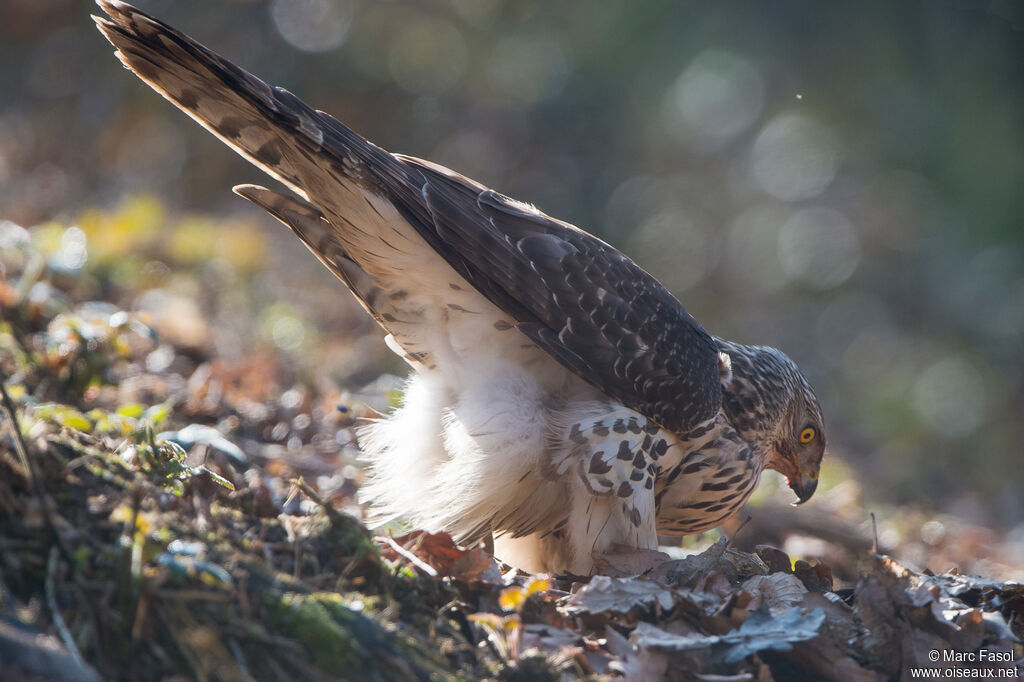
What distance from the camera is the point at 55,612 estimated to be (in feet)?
7.38

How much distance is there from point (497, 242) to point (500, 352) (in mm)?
469

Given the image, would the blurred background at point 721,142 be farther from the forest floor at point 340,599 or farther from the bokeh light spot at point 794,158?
the forest floor at point 340,599

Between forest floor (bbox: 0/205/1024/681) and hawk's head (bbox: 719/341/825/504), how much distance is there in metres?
0.81

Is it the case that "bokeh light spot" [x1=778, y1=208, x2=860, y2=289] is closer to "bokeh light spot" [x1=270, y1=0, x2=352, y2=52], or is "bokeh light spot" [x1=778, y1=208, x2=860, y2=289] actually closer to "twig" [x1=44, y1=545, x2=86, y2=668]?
"bokeh light spot" [x1=270, y1=0, x2=352, y2=52]

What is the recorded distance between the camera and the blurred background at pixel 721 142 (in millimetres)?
11867

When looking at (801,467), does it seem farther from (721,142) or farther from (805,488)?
(721,142)

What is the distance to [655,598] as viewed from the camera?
306 cm

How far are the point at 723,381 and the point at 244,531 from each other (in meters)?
2.44

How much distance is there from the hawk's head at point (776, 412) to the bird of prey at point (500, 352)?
65 millimetres

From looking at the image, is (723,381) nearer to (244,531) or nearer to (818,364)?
(244,531)

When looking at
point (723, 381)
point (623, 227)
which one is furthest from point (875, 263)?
point (723, 381)

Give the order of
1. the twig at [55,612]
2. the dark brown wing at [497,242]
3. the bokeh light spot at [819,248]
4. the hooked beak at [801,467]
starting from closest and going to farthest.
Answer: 1. the twig at [55,612]
2. the dark brown wing at [497,242]
3. the hooked beak at [801,467]
4. the bokeh light spot at [819,248]

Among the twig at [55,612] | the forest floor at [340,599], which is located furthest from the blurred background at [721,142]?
the twig at [55,612]

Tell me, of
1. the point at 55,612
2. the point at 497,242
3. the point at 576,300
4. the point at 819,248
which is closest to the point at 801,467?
the point at 576,300
